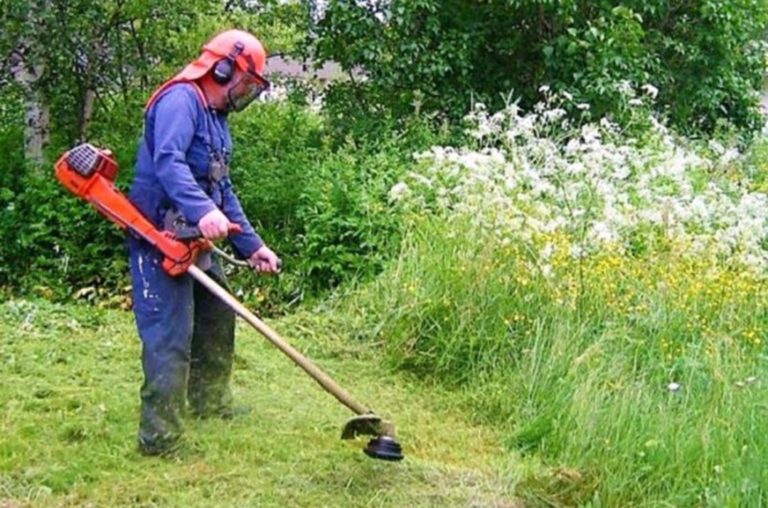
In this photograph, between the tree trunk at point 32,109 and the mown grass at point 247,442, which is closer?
the mown grass at point 247,442

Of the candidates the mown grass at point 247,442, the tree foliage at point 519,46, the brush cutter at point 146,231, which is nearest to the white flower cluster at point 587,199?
the mown grass at point 247,442

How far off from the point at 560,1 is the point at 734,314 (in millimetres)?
4314

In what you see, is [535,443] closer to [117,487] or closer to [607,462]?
[607,462]

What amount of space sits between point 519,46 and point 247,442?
5881mm

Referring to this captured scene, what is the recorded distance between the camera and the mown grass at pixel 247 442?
11.6 ft

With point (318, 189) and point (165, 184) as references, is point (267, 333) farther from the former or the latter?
point (318, 189)

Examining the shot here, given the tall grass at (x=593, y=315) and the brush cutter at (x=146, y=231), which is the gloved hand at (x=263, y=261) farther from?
the tall grass at (x=593, y=315)

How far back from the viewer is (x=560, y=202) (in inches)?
212

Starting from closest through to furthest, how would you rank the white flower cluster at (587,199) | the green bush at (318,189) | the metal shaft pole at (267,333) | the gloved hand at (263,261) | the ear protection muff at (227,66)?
the metal shaft pole at (267,333)
the ear protection muff at (227,66)
the gloved hand at (263,261)
the white flower cluster at (587,199)
the green bush at (318,189)

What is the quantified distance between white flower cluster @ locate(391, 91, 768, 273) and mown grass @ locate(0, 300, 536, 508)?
1005 millimetres

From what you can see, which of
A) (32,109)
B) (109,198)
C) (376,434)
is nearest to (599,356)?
(376,434)

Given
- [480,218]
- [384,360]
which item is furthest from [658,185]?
[384,360]

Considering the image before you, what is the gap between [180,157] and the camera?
342cm

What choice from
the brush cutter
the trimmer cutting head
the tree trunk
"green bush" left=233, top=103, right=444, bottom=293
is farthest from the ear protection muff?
the tree trunk
